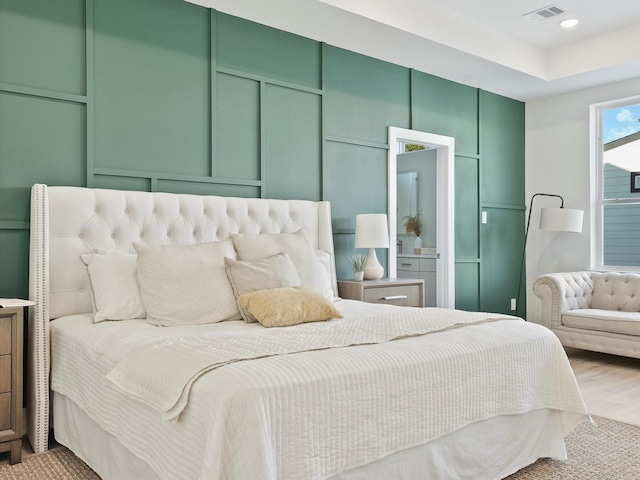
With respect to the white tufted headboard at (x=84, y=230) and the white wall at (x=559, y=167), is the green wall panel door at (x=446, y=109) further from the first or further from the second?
the white tufted headboard at (x=84, y=230)

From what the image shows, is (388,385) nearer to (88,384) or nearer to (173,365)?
(173,365)

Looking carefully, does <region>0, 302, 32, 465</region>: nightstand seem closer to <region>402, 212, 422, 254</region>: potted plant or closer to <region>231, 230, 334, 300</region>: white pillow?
<region>231, 230, 334, 300</region>: white pillow

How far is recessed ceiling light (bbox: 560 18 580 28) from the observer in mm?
4500

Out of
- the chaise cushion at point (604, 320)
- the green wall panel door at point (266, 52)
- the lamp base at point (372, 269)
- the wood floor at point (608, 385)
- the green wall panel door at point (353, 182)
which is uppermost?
the green wall panel door at point (266, 52)

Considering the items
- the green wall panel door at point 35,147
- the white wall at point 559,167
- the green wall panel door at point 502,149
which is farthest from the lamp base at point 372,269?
the white wall at point 559,167

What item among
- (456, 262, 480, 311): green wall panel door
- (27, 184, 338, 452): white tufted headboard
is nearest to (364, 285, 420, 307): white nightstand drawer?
(27, 184, 338, 452): white tufted headboard

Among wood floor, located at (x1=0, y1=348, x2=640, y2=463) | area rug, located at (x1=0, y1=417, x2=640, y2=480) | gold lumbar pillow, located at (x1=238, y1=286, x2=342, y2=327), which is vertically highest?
gold lumbar pillow, located at (x1=238, y1=286, x2=342, y2=327)

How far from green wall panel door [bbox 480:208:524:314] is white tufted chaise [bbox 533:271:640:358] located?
0.80 meters

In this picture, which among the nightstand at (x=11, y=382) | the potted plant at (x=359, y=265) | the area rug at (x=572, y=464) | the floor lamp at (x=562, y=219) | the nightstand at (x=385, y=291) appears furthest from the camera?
the floor lamp at (x=562, y=219)

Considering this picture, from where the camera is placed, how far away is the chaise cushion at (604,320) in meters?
4.26

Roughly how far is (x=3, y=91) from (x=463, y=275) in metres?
4.04

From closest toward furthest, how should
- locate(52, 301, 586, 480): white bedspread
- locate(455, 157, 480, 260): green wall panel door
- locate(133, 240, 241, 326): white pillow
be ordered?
locate(52, 301, 586, 480): white bedspread
locate(133, 240, 241, 326): white pillow
locate(455, 157, 480, 260): green wall panel door

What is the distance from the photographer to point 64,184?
3100mm

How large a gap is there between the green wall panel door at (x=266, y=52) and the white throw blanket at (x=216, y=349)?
6.93 ft
